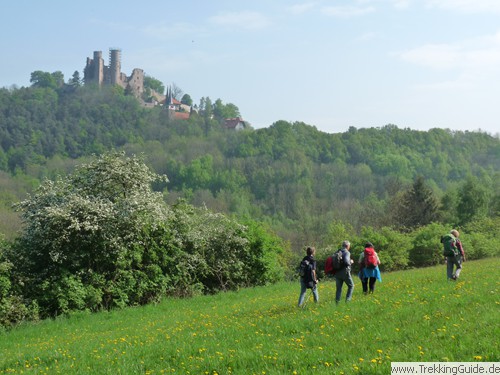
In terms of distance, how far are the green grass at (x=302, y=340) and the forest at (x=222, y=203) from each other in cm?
792

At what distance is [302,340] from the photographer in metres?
13.2

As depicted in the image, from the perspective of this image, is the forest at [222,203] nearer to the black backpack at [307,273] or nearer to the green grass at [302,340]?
the green grass at [302,340]

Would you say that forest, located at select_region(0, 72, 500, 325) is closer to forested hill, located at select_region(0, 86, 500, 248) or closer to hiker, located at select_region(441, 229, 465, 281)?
forested hill, located at select_region(0, 86, 500, 248)

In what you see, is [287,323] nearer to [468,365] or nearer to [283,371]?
[283,371]

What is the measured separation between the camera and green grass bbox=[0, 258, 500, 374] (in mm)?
11008

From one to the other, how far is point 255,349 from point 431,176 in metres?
149

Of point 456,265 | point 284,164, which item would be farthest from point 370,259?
point 284,164

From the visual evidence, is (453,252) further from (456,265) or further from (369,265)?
(369,265)

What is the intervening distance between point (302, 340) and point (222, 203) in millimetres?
120646

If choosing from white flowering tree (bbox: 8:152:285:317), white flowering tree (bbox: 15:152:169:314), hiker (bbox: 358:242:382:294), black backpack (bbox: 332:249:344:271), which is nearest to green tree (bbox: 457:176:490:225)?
Result: white flowering tree (bbox: 8:152:285:317)

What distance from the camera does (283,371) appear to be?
11.1 metres

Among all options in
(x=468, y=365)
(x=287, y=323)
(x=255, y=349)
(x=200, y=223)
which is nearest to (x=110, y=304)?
(x=200, y=223)

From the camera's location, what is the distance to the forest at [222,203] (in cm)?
2897

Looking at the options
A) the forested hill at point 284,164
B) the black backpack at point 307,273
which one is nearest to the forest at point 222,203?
the forested hill at point 284,164
